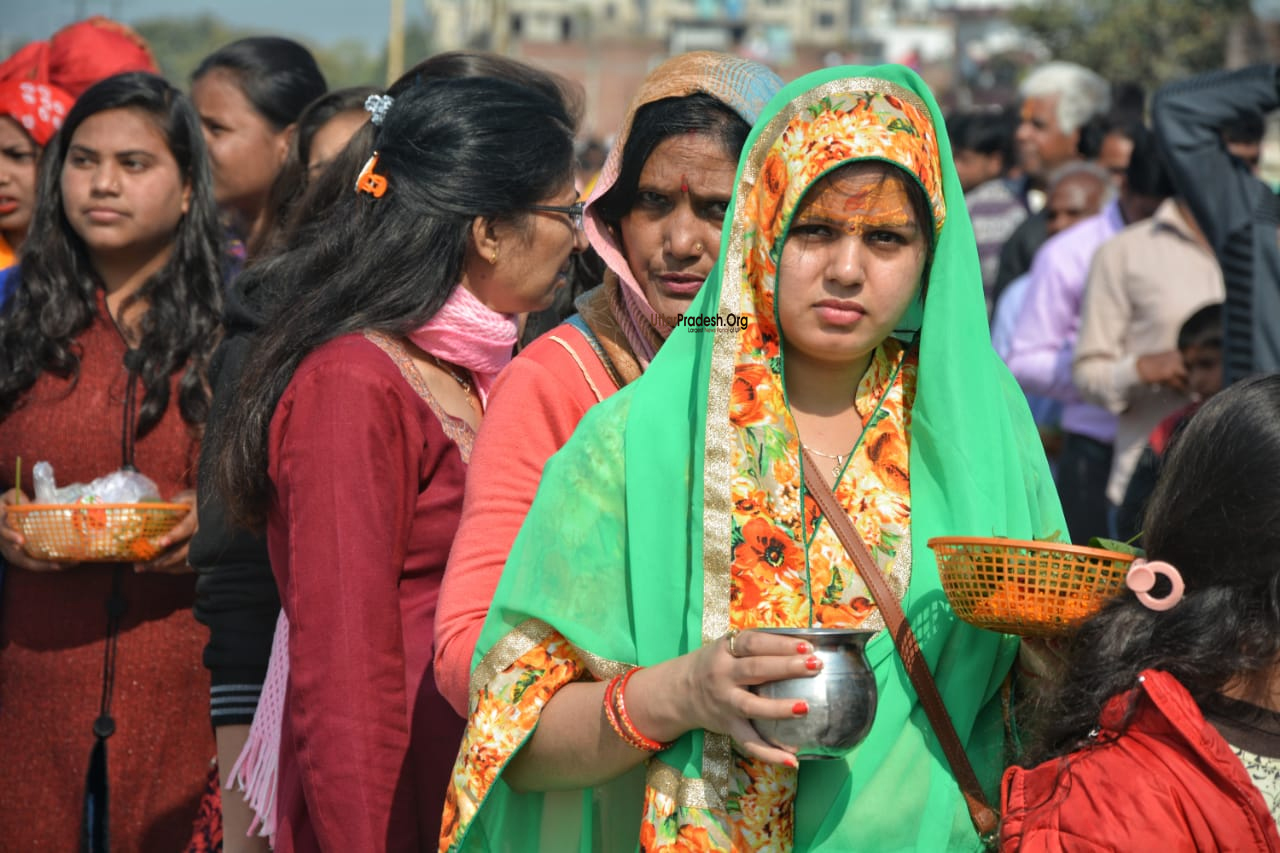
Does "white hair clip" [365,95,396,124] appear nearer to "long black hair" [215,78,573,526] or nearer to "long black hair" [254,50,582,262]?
"long black hair" [254,50,582,262]

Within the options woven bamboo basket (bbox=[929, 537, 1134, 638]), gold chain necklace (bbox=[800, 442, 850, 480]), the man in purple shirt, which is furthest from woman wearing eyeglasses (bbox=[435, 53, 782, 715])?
the man in purple shirt

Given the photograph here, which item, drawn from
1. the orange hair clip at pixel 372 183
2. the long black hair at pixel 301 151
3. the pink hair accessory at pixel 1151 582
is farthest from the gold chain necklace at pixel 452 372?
the pink hair accessory at pixel 1151 582

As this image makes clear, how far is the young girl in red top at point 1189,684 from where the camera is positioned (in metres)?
2.05

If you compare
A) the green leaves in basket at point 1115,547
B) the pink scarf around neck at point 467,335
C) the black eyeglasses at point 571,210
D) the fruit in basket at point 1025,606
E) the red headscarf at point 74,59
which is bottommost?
the fruit in basket at point 1025,606

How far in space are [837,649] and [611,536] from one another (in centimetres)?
44

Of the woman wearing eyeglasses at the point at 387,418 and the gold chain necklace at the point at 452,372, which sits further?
the gold chain necklace at the point at 452,372

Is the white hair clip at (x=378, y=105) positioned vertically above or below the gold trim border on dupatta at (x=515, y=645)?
above

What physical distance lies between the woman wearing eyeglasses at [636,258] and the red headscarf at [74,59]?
3470 millimetres

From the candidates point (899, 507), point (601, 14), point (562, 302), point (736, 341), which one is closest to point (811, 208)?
point (736, 341)

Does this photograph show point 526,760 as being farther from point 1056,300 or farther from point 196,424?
point 1056,300

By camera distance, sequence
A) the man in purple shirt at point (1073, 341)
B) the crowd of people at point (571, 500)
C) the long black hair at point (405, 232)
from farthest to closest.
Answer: the man in purple shirt at point (1073, 341), the long black hair at point (405, 232), the crowd of people at point (571, 500)

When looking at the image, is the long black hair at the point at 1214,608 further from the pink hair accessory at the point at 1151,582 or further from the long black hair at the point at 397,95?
the long black hair at the point at 397,95

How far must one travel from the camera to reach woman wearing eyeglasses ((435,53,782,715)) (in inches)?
101

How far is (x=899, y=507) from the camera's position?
2.34 m
